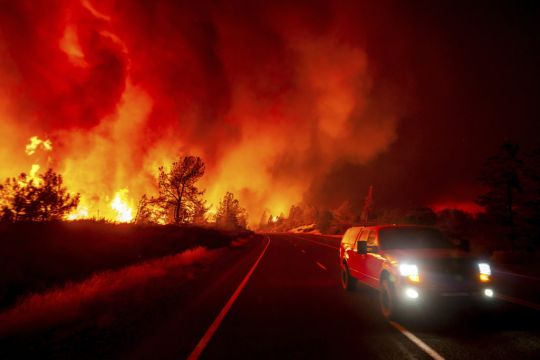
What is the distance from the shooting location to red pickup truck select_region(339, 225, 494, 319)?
630cm

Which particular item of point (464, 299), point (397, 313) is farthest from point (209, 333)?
point (464, 299)

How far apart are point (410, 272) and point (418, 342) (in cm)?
140

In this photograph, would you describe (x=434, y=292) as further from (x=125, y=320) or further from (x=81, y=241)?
(x=81, y=241)

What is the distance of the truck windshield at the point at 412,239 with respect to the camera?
7989mm

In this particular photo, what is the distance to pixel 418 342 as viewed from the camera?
5422 mm

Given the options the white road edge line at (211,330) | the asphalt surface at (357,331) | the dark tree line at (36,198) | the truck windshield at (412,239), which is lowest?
the white road edge line at (211,330)

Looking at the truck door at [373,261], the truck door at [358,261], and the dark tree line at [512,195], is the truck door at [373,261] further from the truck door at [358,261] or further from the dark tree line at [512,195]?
the dark tree line at [512,195]

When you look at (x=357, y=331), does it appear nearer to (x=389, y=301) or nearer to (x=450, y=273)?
(x=389, y=301)

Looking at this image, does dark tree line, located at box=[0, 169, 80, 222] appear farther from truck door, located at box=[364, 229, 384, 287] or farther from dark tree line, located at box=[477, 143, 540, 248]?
dark tree line, located at box=[477, 143, 540, 248]

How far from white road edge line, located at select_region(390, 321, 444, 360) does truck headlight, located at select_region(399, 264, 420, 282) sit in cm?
93

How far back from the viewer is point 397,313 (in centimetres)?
674

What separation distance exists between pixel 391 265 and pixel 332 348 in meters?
2.62

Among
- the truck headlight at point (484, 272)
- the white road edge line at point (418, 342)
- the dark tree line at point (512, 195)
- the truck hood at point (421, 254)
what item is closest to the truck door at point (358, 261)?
the truck hood at point (421, 254)

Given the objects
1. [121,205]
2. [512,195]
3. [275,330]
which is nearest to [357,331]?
[275,330]
